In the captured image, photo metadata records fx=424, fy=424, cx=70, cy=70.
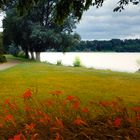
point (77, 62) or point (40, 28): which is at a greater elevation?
point (40, 28)

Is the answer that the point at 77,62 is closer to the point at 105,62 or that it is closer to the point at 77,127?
the point at 105,62

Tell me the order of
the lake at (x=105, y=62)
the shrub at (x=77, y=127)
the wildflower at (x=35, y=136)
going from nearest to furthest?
the wildflower at (x=35, y=136)
the shrub at (x=77, y=127)
the lake at (x=105, y=62)

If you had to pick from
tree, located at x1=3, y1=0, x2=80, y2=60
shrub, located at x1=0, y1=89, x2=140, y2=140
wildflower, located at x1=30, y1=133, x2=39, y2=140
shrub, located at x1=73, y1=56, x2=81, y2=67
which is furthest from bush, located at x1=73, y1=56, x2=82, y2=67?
wildflower, located at x1=30, y1=133, x2=39, y2=140

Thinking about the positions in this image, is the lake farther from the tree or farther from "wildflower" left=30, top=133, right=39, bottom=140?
"wildflower" left=30, top=133, right=39, bottom=140

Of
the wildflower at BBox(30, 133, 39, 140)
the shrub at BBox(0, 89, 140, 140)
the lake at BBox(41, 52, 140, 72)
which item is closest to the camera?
the wildflower at BBox(30, 133, 39, 140)

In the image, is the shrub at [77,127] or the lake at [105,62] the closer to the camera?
the shrub at [77,127]

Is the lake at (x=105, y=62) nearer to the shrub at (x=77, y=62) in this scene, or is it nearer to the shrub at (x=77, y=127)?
the shrub at (x=77, y=62)

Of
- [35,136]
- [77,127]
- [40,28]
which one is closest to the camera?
[35,136]

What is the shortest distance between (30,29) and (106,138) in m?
36.2

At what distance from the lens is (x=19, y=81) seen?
18141mm

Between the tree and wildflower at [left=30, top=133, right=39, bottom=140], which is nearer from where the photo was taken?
wildflower at [left=30, top=133, right=39, bottom=140]

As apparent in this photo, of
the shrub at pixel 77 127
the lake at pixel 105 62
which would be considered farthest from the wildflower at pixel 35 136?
the lake at pixel 105 62

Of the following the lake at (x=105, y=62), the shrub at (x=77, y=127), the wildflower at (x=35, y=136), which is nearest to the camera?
the wildflower at (x=35, y=136)

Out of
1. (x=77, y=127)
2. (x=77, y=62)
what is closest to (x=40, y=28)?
(x=77, y=62)
